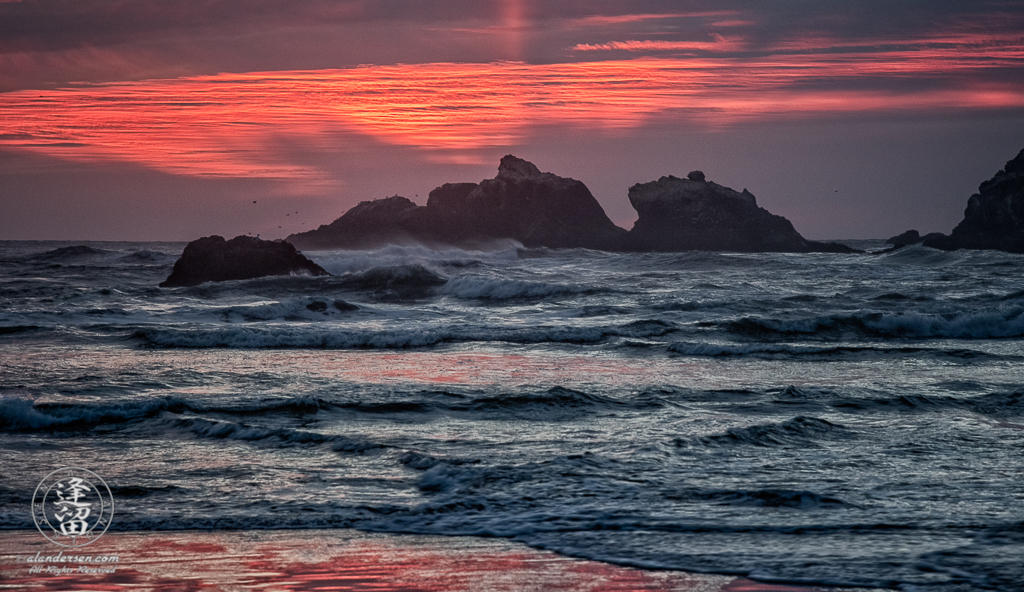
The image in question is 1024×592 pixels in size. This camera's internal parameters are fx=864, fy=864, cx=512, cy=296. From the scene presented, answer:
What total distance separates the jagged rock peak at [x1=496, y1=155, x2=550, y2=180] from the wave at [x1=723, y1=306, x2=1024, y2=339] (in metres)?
76.7

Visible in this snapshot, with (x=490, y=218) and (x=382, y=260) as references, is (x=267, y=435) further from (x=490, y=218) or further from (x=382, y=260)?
(x=490, y=218)

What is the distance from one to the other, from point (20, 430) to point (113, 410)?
2.93 feet

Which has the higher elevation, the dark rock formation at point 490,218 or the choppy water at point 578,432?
the dark rock formation at point 490,218

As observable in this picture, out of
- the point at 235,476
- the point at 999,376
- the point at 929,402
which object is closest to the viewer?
the point at 235,476

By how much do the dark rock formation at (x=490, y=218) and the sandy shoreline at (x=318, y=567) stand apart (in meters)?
81.0

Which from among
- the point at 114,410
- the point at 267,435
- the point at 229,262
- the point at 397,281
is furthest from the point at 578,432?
the point at 229,262

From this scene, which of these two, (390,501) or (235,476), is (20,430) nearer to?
(235,476)

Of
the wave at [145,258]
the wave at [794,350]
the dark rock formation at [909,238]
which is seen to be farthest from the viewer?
the dark rock formation at [909,238]

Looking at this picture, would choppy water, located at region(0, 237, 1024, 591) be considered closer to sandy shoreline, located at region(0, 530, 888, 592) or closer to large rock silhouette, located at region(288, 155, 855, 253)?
sandy shoreline, located at region(0, 530, 888, 592)

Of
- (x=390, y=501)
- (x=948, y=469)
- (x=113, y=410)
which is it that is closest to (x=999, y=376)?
(x=948, y=469)

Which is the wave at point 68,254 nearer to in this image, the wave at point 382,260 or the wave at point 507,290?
the wave at point 382,260

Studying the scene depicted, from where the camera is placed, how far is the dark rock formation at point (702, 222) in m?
87.6

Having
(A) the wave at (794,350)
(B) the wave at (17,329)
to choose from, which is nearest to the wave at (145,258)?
(B) the wave at (17,329)

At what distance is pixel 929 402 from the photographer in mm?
10000
